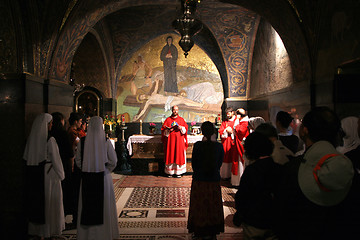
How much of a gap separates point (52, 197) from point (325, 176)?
366 centimetres

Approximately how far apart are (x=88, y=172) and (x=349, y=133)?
319 centimetres

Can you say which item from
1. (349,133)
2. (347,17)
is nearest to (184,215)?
(349,133)

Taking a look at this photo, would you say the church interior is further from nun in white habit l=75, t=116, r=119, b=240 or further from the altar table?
the altar table

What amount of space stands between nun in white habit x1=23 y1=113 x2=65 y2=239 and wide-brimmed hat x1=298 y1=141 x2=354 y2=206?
330 cm

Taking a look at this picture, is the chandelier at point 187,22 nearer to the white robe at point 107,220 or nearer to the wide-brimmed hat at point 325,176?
the white robe at point 107,220

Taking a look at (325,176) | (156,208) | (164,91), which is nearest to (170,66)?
(164,91)

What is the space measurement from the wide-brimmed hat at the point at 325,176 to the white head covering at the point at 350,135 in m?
1.68

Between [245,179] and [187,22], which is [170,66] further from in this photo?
[245,179]

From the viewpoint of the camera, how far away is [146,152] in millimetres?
8914

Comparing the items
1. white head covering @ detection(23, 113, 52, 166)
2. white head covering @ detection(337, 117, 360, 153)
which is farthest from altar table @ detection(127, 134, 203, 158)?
white head covering @ detection(337, 117, 360, 153)

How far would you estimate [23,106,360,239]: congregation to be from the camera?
62.4 inches

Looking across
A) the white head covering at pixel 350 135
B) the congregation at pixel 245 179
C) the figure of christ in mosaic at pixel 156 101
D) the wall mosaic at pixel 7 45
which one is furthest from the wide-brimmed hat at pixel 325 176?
the figure of christ in mosaic at pixel 156 101

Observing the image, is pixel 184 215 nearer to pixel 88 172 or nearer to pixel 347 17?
pixel 88 172

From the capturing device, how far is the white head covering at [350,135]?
2967mm
